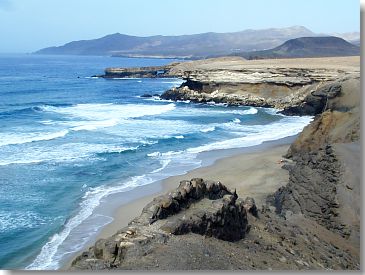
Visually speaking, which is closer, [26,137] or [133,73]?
[26,137]

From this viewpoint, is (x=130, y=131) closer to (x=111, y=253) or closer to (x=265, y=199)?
(x=265, y=199)

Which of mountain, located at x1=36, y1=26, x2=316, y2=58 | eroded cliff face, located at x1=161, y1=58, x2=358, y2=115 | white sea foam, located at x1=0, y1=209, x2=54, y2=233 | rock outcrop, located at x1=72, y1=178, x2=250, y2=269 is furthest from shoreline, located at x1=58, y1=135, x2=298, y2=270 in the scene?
mountain, located at x1=36, y1=26, x2=316, y2=58

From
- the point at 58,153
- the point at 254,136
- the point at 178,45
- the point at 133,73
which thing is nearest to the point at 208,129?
the point at 254,136

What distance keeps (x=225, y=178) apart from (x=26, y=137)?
1174 centimetres

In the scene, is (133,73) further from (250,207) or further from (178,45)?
(178,45)

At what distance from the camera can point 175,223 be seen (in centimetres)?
709

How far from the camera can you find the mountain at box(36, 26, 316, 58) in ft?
479

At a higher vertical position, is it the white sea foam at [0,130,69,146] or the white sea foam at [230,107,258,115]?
the white sea foam at [0,130,69,146]

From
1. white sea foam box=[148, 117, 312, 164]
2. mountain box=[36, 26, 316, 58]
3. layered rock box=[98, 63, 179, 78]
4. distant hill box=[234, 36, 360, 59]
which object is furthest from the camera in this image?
mountain box=[36, 26, 316, 58]

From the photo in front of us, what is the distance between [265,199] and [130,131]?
15.1 meters

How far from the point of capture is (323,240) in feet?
28.8

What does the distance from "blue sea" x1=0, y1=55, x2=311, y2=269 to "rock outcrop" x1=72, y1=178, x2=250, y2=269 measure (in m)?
4.68

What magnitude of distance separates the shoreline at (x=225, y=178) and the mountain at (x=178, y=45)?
116446mm

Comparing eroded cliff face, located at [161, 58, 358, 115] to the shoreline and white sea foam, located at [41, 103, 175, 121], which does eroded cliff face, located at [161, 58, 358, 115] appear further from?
the shoreline
